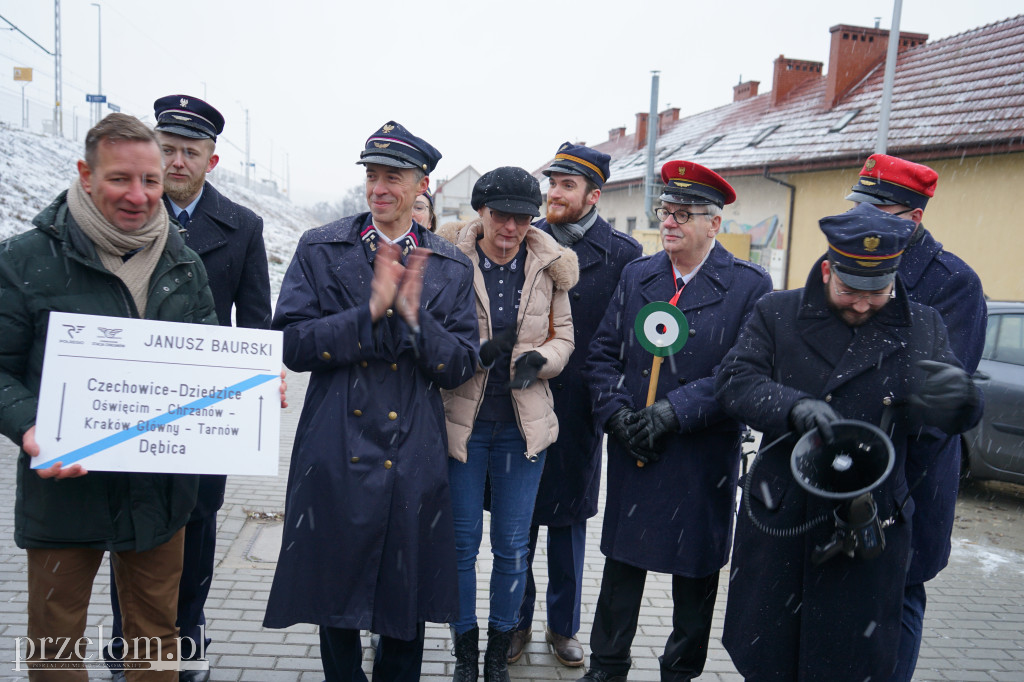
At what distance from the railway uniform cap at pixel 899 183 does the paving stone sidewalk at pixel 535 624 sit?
1.98 metres

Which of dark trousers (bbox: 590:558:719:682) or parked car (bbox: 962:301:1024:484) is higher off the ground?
parked car (bbox: 962:301:1024:484)

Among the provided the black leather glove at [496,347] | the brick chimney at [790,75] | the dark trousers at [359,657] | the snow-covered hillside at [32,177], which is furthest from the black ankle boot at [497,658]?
the brick chimney at [790,75]

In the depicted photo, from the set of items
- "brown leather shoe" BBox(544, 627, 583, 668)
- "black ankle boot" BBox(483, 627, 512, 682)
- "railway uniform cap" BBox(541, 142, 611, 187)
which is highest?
"railway uniform cap" BBox(541, 142, 611, 187)

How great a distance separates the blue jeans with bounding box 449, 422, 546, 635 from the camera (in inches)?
137

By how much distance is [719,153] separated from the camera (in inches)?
866

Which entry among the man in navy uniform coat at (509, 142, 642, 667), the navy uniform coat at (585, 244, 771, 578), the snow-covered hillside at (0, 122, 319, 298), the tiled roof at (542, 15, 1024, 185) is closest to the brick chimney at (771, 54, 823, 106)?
the tiled roof at (542, 15, 1024, 185)

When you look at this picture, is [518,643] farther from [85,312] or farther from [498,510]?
[85,312]

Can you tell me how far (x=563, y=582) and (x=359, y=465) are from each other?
1570mm

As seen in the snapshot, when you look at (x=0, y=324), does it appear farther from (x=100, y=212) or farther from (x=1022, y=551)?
(x=1022, y=551)

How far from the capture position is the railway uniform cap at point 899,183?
11.0 feet

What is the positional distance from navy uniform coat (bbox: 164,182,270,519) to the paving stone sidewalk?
2.71ft

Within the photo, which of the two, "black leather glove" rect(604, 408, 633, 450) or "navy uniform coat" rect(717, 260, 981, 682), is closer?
"navy uniform coat" rect(717, 260, 981, 682)

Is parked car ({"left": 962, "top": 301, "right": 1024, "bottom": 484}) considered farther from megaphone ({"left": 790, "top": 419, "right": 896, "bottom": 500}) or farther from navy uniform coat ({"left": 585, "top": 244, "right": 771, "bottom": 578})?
megaphone ({"left": 790, "top": 419, "right": 896, "bottom": 500})

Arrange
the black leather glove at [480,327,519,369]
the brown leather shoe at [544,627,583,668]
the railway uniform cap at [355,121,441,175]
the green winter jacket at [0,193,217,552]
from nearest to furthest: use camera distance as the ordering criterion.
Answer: the green winter jacket at [0,193,217,552] < the railway uniform cap at [355,121,441,175] < the black leather glove at [480,327,519,369] < the brown leather shoe at [544,627,583,668]
